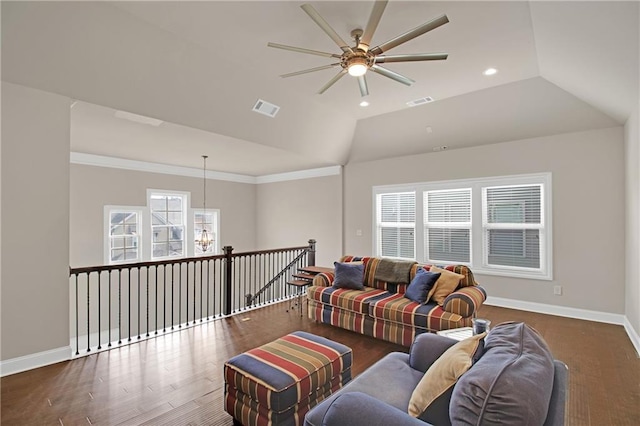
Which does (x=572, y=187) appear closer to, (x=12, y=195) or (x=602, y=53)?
(x=602, y=53)

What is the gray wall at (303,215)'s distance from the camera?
746 cm

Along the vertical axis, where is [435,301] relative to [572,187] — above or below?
below

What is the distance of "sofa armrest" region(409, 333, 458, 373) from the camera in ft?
6.82

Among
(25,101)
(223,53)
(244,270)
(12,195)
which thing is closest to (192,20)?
(223,53)

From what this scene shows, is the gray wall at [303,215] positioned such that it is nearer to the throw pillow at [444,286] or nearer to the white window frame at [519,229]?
the white window frame at [519,229]

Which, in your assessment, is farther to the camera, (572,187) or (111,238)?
(111,238)

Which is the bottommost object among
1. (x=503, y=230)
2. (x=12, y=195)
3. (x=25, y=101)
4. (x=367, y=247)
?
(x=367, y=247)

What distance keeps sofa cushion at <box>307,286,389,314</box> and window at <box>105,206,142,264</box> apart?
14.7ft

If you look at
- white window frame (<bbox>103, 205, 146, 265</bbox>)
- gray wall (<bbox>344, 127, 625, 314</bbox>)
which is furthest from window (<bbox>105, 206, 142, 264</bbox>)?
gray wall (<bbox>344, 127, 625, 314</bbox>)

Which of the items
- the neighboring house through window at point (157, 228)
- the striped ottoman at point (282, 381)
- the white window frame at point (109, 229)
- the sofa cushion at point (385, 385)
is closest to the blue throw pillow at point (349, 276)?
the striped ottoman at point (282, 381)

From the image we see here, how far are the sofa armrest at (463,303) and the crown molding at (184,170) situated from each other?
4479mm

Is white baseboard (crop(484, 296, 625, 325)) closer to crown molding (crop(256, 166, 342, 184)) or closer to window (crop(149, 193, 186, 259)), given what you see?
crown molding (crop(256, 166, 342, 184))

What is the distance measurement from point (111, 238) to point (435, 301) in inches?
246

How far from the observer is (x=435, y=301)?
3600 mm
